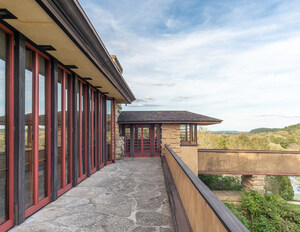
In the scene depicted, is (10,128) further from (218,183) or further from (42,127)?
(218,183)

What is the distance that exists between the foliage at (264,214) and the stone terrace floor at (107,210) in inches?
285

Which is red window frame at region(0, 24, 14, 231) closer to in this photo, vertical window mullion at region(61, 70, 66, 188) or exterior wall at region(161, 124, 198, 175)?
vertical window mullion at region(61, 70, 66, 188)

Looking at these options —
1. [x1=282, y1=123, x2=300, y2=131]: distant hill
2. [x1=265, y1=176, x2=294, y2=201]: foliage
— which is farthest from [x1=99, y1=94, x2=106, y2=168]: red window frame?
[x1=282, y1=123, x2=300, y2=131]: distant hill

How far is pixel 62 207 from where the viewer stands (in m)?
3.88

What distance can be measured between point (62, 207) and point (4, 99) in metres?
2.35

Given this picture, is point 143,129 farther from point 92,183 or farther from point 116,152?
point 92,183

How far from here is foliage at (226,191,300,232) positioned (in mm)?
9836

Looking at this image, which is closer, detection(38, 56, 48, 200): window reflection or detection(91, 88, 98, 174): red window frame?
detection(38, 56, 48, 200): window reflection

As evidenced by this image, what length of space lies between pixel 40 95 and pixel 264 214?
41.5ft

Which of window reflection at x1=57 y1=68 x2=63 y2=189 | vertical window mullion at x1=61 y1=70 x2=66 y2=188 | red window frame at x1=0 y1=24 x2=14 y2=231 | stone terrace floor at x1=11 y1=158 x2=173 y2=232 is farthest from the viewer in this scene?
vertical window mullion at x1=61 y1=70 x2=66 y2=188

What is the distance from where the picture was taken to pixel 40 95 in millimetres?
3887

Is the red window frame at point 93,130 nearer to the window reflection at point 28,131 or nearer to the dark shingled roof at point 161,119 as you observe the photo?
the window reflection at point 28,131

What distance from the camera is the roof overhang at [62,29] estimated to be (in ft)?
7.93

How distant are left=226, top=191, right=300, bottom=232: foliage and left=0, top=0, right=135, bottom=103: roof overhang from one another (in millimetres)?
9937
